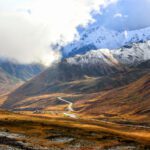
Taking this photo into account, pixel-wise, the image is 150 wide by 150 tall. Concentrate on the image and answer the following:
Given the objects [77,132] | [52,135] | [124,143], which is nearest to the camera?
[124,143]

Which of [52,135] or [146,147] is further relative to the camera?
[52,135]

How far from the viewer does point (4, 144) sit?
99.3m

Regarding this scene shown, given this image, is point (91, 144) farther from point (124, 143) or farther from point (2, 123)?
point (2, 123)

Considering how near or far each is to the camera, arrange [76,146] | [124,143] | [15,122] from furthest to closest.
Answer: [15,122] < [124,143] < [76,146]

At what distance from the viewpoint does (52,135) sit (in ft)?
409

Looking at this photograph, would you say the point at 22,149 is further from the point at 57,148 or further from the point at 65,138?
A: the point at 65,138

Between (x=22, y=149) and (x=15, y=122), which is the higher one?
(x=15, y=122)

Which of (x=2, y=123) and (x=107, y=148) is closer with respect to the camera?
(x=107, y=148)

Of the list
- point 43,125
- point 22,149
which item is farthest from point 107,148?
point 43,125

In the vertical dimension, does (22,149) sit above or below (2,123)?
below

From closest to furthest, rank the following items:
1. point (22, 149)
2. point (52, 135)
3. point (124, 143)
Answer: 1. point (22, 149)
2. point (124, 143)
3. point (52, 135)

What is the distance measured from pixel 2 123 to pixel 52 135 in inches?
990

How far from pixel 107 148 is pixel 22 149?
21.7 m

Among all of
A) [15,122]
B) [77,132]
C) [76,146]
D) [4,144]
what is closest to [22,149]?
[4,144]
